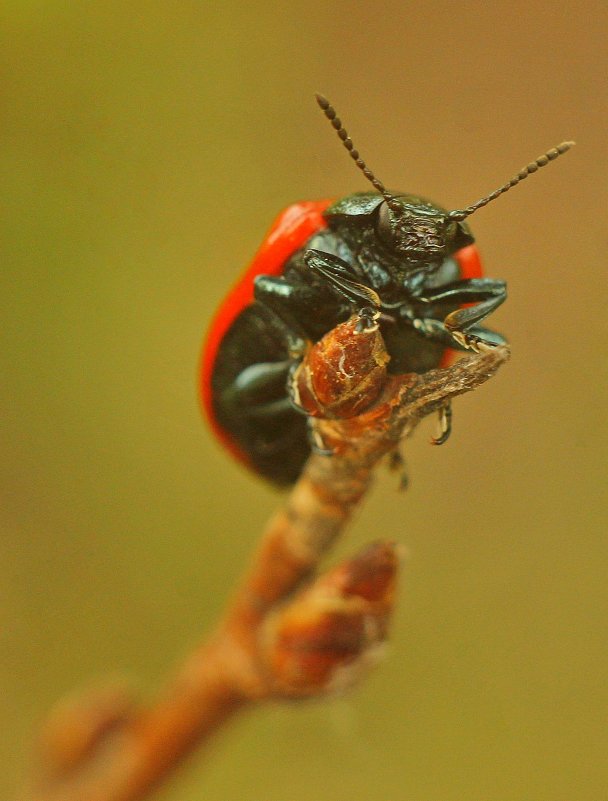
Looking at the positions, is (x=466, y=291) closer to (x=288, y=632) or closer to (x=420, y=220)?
(x=420, y=220)

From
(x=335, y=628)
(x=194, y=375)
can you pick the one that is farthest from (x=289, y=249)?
(x=194, y=375)

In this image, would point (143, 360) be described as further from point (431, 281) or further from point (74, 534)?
point (431, 281)

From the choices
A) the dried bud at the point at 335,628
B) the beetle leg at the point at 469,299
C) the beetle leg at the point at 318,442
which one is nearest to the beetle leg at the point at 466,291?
the beetle leg at the point at 469,299

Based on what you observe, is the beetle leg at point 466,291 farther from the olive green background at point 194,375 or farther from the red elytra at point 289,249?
the olive green background at point 194,375

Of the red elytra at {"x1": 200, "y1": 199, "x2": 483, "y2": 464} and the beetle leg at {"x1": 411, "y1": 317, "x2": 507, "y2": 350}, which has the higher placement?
the red elytra at {"x1": 200, "y1": 199, "x2": 483, "y2": 464}

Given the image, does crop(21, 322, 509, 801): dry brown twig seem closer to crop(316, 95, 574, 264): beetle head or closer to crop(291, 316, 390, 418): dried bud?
crop(291, 316, 390, 418): dried bud

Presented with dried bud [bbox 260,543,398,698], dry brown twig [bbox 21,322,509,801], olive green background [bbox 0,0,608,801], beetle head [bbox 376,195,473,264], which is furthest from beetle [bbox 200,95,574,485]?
olive green background [bbox 0,0,608,801]
